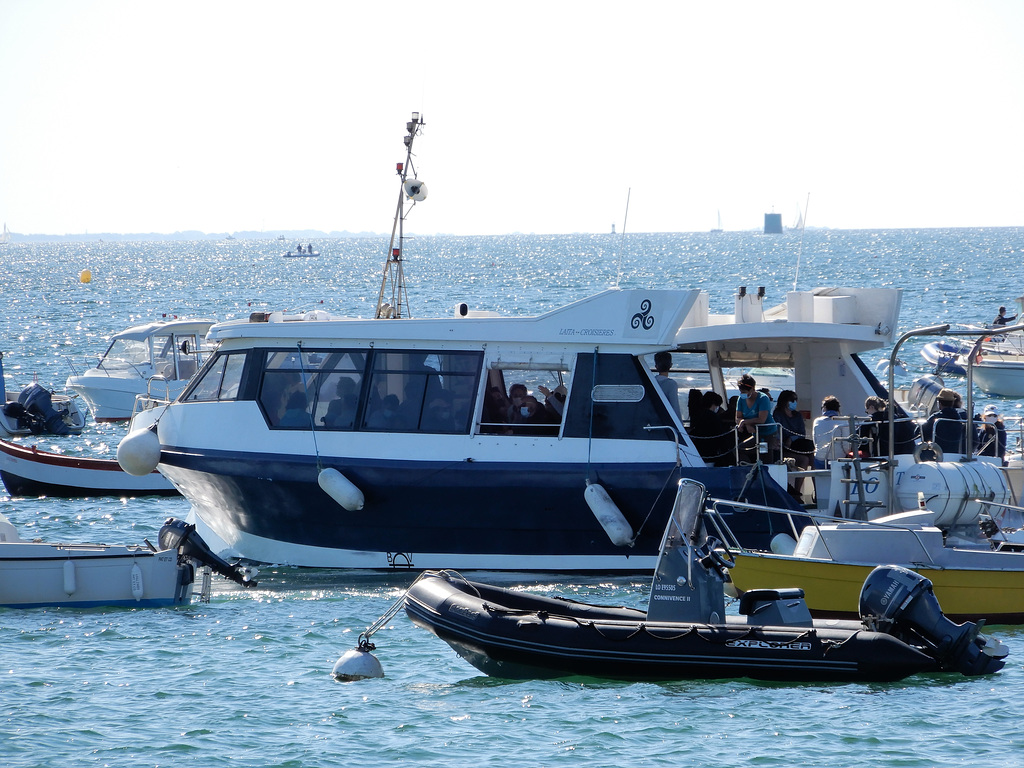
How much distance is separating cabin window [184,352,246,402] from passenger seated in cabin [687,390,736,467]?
4.96 m

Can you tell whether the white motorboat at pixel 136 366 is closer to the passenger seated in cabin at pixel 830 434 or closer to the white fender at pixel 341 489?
the white fender at pixel 341 489

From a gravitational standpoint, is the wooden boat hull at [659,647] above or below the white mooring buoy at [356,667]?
above

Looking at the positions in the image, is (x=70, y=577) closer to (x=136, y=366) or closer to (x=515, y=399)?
(x=515, y=399)

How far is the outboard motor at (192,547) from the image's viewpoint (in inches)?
486

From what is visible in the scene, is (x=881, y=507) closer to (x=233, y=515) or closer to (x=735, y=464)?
(x=735, y=464)

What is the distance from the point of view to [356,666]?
32.4 feet

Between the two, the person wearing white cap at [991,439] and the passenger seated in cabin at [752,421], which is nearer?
the passenger seated in cabin at [752,421]

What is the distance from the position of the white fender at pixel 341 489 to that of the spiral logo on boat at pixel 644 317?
3.37 metres

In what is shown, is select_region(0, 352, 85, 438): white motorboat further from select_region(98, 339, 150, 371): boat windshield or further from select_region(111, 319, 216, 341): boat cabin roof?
select_region(111, 319, 216, 341): boat cabin roof

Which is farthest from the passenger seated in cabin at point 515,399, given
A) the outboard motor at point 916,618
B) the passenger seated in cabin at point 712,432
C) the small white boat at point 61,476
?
the small white boat at point 61,476

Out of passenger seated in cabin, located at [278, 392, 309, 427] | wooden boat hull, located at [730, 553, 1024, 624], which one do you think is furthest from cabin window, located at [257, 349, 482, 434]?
wooden boat hull, located at [730, 553, 1024, 624]

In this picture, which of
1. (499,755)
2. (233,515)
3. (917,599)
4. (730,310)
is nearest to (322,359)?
(233,515)

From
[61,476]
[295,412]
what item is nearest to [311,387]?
[295,412]

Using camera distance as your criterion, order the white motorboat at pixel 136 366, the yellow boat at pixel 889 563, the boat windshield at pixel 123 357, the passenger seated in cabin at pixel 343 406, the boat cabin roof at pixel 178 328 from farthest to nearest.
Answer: the boat windshield at pixel 123 357
the white motorboat at pixel 136 366
the boat cabin roof at pixel 178 328
the passenger seated in cabin at pixel 343 406
the yellow boat at pixel 889 563
